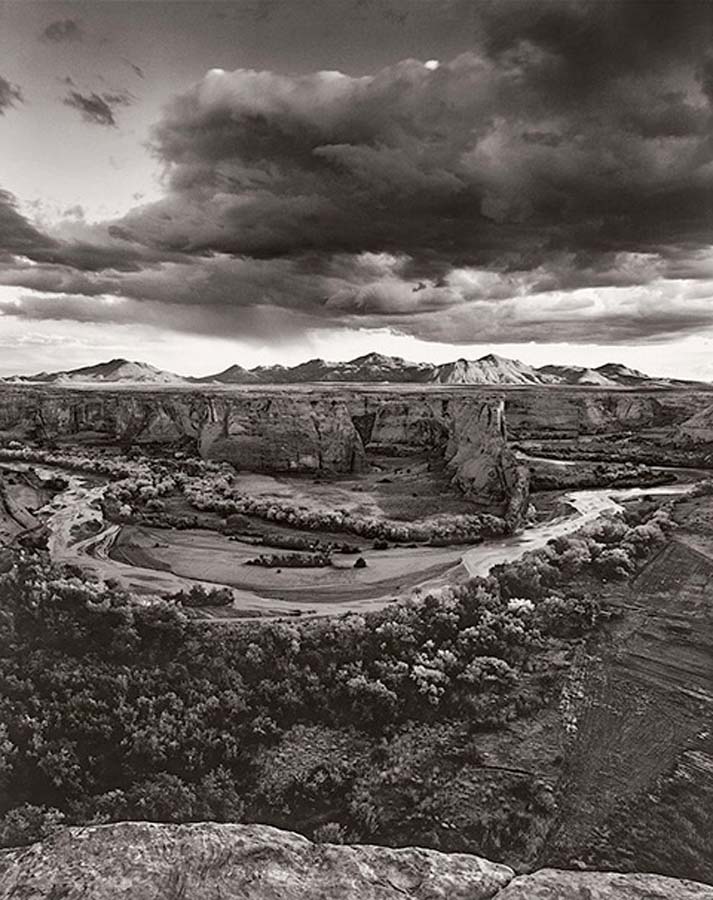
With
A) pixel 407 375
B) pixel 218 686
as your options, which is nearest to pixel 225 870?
pixel 218 686

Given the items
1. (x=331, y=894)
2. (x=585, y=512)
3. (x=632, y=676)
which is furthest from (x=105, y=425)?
(x=331, y=894)

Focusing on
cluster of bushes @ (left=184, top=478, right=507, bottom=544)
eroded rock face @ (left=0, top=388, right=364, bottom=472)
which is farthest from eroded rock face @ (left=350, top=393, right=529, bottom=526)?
eroded rock face @ (left=0, top=388, right=364, bottom=472)

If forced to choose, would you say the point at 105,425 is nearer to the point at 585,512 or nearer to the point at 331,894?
the point at 585,512

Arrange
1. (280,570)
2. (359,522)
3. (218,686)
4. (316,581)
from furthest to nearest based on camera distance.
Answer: (359,522) < (280,570) < (316,581) < (218,686)

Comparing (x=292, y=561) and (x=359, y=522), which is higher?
(x=359, y=522)

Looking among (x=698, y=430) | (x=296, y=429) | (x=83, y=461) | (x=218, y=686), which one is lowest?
(x=218, y=686)

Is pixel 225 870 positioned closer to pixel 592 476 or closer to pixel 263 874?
pixel 263 874

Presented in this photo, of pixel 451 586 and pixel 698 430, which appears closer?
pixel 451 586
